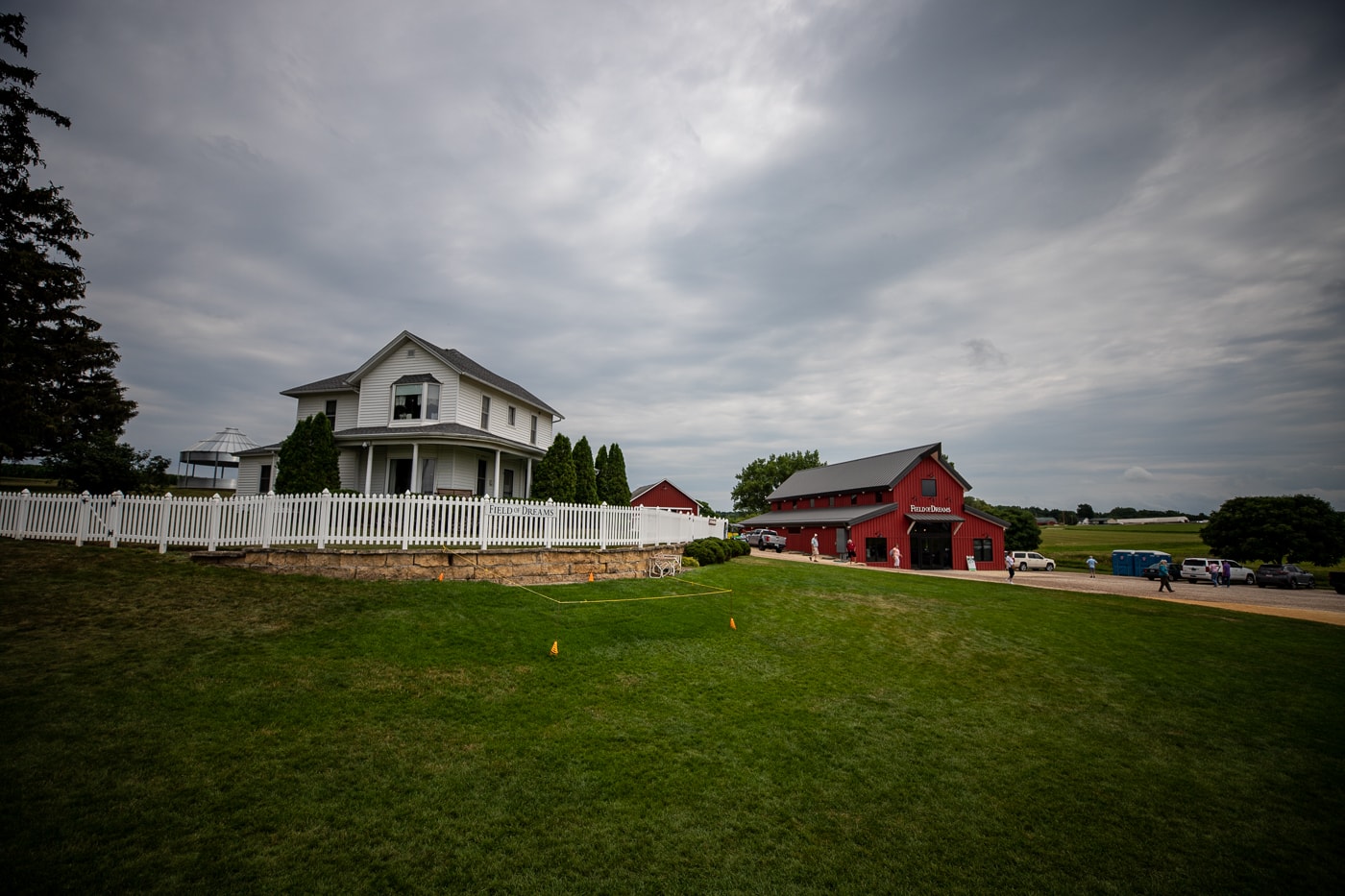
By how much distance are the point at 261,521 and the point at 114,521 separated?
341cm

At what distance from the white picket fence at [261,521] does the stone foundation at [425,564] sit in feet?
1.08

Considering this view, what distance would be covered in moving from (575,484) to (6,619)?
64.3 ft

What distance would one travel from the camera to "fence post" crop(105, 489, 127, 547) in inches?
469

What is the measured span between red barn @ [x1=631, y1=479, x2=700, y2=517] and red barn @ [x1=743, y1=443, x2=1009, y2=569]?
15.0 m

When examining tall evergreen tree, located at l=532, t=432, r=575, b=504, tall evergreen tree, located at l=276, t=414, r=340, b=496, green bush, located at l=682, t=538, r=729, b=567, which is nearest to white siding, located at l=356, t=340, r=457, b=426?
tall evergreen tree, located at l=276, t=414, r=340, b=496

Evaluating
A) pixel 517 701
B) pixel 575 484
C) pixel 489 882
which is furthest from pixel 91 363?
pixel 489 882

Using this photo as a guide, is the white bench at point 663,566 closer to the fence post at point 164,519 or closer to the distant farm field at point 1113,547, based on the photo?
the fence post at point 164,519

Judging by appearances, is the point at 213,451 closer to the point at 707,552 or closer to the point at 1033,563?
the point at 707,552

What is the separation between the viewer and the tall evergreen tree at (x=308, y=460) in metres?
22.0

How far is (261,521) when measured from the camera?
11.7 m

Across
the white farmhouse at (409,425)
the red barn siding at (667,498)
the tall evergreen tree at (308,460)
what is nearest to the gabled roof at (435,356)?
the white farmhouse at (409,425)

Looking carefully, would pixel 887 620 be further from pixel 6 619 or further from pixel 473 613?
pixel 6 619

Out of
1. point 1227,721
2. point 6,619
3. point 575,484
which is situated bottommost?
point 1227,721

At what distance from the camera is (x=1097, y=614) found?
54.0 feet
